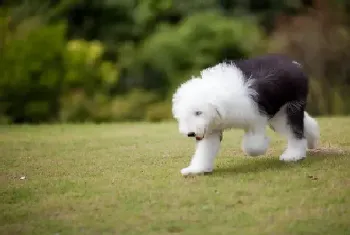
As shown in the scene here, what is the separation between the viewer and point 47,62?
15484 millimetres

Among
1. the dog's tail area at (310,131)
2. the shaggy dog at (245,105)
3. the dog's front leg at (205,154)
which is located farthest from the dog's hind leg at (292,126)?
the dog's front leg at (205,154)

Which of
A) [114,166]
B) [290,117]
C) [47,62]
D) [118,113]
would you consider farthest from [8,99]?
[290,117]

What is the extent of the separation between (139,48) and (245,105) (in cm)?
1241

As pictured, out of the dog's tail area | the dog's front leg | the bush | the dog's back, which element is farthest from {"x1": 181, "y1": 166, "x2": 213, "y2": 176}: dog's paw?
the bush

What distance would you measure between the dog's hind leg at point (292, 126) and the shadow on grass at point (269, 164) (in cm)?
10

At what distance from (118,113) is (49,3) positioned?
449cm

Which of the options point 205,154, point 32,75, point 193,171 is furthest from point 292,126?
point 32,75

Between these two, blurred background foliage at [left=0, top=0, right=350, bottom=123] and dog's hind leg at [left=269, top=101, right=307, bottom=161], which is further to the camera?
blurred background foliage at [left=0, top=0, right=350, bottom=123]

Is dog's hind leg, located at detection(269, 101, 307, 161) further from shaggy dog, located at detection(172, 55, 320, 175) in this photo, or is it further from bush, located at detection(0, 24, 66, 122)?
bush, located at detection(0, 24, 66, 122)

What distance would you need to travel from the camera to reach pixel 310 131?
6586mm

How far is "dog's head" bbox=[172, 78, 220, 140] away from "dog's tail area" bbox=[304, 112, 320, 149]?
55.5 inches

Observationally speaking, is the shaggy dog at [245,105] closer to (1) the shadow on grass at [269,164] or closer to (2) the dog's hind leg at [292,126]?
(2) the dog's hind leg at [292,126]

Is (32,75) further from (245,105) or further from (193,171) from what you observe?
(245,105)

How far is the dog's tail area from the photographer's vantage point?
21.3 ft
